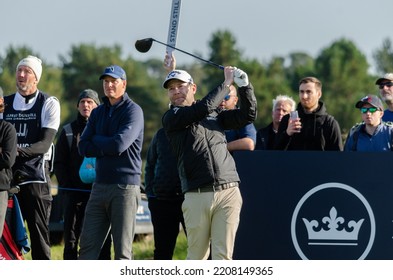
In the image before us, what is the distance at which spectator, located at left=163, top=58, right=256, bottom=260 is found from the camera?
916cm

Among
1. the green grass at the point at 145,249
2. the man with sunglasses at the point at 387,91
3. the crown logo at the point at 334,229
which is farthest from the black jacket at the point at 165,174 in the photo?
the green grass at the point at 145,249

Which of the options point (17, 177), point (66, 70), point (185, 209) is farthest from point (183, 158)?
point (66, 70)

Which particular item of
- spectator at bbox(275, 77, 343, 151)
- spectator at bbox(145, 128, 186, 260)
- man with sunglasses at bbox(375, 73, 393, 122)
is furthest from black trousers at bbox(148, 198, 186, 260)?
man with sunglasses at bbox(375, 73, 393, 122)

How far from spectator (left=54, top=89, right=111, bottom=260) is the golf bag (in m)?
0.94

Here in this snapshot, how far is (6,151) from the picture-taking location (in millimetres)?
9562

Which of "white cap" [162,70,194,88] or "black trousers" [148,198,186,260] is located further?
"black trousers" [148,198,186,260]

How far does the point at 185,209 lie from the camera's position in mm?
9312

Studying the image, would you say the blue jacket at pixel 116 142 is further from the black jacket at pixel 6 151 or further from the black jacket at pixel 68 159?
the black jacket at pixel 68 159

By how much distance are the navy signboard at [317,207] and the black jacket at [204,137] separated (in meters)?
0.64

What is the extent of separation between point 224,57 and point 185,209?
223 feet

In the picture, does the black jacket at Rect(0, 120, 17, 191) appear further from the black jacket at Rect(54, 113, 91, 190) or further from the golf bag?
the black jacket at Rect(54, 113, 91, 190)

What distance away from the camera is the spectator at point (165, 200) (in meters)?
10.5
